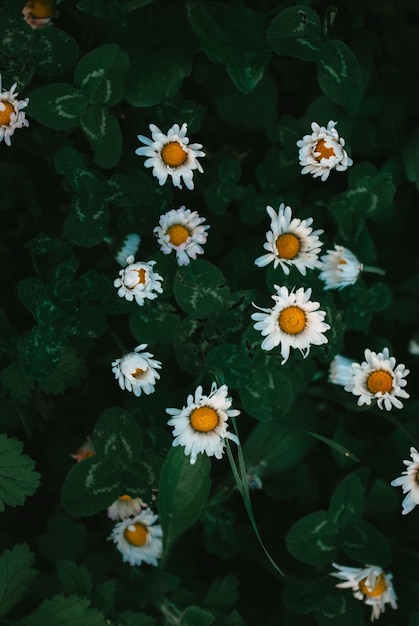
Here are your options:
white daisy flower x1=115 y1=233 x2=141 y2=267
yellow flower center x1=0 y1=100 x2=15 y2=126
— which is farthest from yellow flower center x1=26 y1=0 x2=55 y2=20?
white daisy flower x1=115 y1=233 x2=141 y2=267

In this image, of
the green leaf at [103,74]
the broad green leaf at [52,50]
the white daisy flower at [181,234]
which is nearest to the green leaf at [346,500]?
the white daisy flower at [181,234]

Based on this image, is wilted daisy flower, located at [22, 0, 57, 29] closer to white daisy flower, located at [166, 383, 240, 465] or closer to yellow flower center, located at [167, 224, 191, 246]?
yellow flower center, located at [167, 224, 191, 246]

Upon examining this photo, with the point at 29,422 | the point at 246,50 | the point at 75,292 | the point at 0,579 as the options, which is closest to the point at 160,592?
the point at 0,579

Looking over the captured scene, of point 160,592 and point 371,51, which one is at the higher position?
point 371,51

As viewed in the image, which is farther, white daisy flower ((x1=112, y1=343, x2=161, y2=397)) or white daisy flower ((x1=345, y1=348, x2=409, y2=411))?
white daisy flower ((x1=345, y1=348, x2=409, y2=411))

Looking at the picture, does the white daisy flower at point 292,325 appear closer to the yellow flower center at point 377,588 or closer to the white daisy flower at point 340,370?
the white daisy flower at point 340,370

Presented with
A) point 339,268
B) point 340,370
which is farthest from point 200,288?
point 340,370

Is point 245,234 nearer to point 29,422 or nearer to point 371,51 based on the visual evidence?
point 371,51
